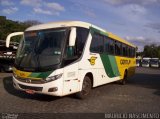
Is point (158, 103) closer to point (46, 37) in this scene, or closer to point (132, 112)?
point (132, 112)

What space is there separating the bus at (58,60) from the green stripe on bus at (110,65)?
113 centimetres

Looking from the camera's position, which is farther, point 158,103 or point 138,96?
point 138,96

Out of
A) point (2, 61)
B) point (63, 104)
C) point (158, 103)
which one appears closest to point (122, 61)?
point (158, 103)

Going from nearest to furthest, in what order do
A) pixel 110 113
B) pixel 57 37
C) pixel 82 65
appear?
pixel 110 113 → pixel 57 37 → pixel 82 65

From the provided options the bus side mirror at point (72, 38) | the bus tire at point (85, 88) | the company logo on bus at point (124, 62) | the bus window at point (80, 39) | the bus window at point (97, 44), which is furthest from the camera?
the company logo on bus at point (124, 62)

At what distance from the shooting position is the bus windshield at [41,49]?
9984 millimetres

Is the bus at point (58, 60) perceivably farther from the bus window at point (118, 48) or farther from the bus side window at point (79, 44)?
the bus window at point (118, 48)

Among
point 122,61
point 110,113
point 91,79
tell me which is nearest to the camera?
point 110,113

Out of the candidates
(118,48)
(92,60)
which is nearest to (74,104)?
(92,60)

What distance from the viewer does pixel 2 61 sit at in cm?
2459

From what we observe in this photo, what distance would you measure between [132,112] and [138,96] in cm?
361

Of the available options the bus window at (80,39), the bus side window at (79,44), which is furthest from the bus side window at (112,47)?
the bus window at (80,39)

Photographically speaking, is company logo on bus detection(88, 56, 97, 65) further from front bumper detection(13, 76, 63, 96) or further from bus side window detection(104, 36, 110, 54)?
front bumper detection(13, 76, 63, 96)

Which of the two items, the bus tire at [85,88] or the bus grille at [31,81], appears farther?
the bus tire at [85,88]
